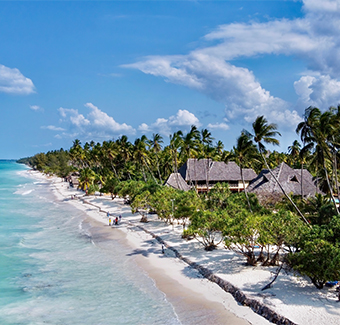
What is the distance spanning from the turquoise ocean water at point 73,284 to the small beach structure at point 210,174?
696 inches

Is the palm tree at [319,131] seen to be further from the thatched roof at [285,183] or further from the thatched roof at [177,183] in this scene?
the thatched roof at [177,183]

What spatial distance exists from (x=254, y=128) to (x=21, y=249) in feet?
60.1

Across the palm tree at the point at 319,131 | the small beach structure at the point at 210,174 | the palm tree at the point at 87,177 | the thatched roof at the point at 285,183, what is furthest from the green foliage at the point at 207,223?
the palm tree at the point at 87,177

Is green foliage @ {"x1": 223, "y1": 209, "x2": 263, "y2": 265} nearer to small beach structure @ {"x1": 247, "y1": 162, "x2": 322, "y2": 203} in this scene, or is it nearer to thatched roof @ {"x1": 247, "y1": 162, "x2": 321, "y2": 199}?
small beach structure @ {"x1": 247, "y1": 162, "x2": 322, "y2": 203}

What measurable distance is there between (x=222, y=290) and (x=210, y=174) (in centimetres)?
2764

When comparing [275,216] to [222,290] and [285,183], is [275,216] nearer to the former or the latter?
[222,290]

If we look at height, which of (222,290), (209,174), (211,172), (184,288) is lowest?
(184,288)

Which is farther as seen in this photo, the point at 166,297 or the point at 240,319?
the point at 166,297

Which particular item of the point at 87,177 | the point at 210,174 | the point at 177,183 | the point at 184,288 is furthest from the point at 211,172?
the point at 184,288

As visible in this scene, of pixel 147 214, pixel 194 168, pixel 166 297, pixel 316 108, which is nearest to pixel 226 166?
pixel 194 168

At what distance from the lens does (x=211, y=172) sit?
41.4 meters

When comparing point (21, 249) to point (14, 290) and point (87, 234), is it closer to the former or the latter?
point (87, 234)

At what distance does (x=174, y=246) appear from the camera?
67.6ft

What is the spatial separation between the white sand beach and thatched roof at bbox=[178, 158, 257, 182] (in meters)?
18.7
